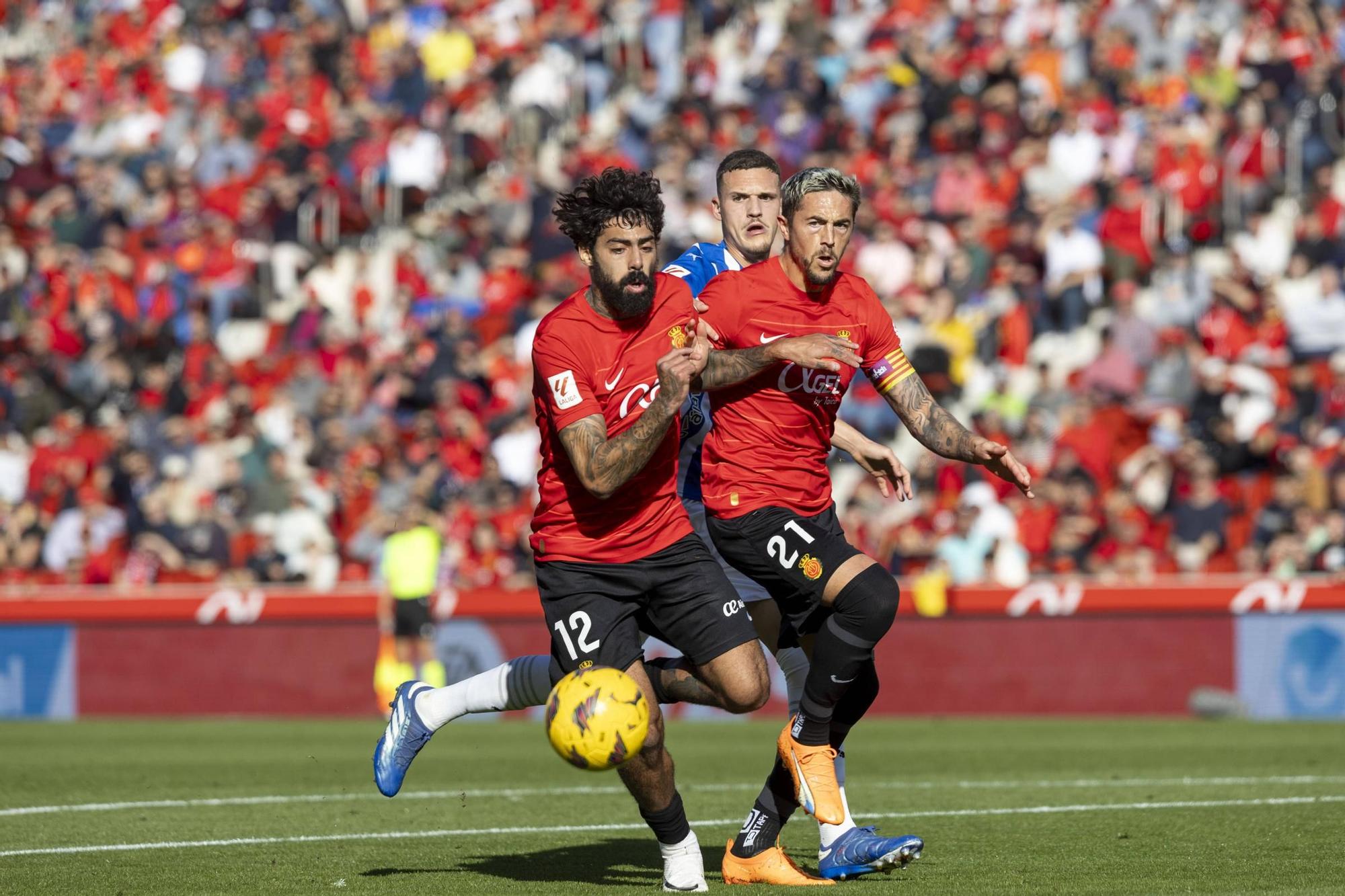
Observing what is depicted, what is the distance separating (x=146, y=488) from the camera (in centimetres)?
2188

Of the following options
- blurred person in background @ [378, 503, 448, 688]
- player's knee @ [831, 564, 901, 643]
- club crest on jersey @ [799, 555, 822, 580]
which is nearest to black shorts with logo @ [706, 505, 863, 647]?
club crest on jersey @ [799, 555, 822, 580]

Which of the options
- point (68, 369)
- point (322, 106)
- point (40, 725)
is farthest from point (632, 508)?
point (322, 106)

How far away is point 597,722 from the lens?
23.4ft

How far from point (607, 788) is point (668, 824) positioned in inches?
185

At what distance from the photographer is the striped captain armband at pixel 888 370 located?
8.04m

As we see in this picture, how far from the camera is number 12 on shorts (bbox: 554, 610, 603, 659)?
25.0 ft

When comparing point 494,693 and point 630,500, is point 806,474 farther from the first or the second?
point 494,693

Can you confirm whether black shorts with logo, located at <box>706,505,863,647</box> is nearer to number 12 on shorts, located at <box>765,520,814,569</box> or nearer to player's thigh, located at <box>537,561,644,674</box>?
number 12 on shorts, located at <box>765,520,814,569</box>

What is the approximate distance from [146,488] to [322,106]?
23.1 ft

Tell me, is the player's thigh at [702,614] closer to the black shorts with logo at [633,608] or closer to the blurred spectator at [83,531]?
the black shorts with logo at [633,608]

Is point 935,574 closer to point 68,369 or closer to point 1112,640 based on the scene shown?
point 1112,640

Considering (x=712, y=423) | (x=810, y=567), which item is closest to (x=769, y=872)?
(x=810, y=567)

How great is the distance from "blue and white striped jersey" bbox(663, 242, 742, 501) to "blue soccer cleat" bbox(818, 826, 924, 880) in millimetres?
1591

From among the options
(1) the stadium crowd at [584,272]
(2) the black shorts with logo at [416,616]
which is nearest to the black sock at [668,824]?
(2) the black shorts with logo at [416,616]
